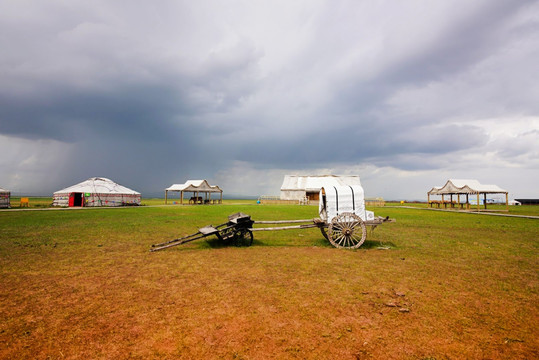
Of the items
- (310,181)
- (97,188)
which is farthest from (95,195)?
(310,181)

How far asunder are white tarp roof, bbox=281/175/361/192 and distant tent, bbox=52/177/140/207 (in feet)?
118

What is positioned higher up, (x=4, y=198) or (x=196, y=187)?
(x=196, y=187)

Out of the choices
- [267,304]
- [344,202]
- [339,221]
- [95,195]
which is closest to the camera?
[267,304]

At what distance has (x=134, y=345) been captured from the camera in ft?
12.9

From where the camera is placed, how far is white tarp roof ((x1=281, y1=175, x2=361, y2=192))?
66.1 metres

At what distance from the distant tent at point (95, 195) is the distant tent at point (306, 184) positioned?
3501cm

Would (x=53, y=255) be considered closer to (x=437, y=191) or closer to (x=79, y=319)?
Result: (x=79, y=319)

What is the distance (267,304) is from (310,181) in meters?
63.7

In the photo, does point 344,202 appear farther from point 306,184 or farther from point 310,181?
point 310,181

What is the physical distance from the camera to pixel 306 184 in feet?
223

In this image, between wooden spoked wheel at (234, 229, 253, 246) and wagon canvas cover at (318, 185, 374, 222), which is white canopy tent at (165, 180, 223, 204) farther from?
wagon canvas cover at (318, 185, 374, 222)

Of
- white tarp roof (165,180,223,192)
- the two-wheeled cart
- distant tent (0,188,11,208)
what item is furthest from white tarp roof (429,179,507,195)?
distant tent (0,188,11,208)

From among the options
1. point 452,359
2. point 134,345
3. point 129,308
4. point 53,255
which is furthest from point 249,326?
point 53,255

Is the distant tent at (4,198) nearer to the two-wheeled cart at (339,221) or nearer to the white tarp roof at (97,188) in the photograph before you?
the white tarp roof at (97,188)
